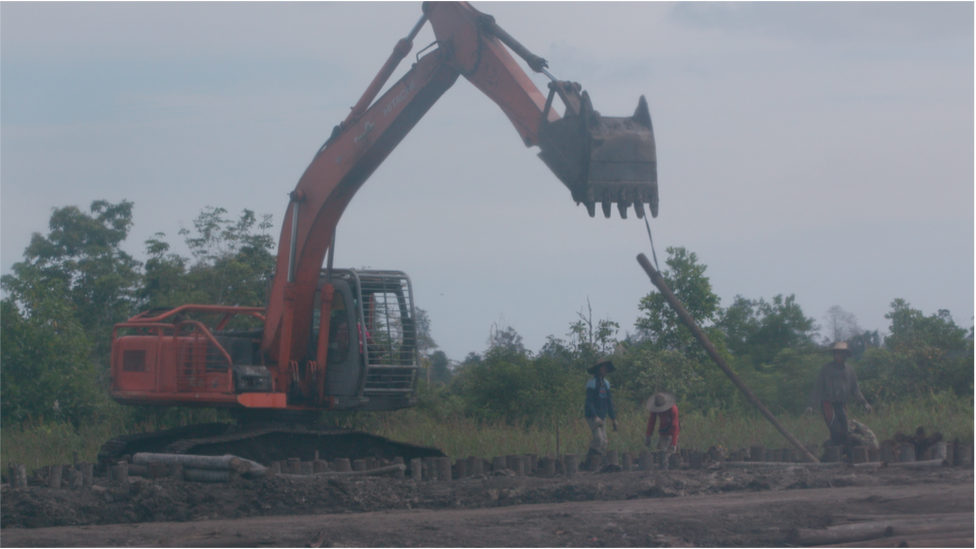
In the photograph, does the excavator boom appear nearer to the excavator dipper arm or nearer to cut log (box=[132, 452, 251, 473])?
the excavator dipper arm

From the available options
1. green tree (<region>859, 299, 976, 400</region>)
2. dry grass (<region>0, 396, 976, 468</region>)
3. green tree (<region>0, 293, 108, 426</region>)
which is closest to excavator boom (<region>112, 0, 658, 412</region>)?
dry grass (<region>0, 396, 976, 468</region>)

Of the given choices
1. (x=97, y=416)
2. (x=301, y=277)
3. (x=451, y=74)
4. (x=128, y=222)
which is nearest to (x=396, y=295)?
(x=301, y=277)

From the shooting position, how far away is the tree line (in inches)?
167

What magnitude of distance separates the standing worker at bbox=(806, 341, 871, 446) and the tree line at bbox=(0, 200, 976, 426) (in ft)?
→ 0.46

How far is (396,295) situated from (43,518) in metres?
5.03

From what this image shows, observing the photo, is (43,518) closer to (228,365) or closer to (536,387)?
(228,365)

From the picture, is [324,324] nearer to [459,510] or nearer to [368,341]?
[368,341]

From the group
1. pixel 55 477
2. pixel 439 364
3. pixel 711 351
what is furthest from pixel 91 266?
pixel 711 351

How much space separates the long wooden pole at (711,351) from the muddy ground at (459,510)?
0.54 metres

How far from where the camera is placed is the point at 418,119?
984 cm

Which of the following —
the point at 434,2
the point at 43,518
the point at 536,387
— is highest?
the point at 434,2

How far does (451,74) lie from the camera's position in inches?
367

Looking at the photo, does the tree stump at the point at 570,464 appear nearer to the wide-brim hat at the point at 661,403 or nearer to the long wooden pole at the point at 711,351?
the wide-brim hat at the point at 661,403

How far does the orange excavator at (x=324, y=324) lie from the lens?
31.7 ft
